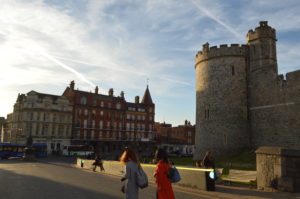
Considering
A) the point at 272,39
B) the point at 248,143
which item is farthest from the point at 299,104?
the point at 272,39

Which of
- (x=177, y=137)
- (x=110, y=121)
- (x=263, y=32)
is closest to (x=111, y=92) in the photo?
(x=110, y=121)

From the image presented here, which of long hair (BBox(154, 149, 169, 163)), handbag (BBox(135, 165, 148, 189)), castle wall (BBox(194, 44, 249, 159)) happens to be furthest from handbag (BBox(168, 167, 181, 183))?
castle wall (BBox(194, 44, 249, 159))

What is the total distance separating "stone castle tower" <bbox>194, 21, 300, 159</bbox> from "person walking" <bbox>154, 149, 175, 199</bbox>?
816 inches

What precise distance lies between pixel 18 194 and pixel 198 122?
23.0 meters

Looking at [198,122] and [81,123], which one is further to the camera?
[81,123]

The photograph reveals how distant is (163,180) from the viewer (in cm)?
574

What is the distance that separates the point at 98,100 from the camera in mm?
59406

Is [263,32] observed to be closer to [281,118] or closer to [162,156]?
[281,118]

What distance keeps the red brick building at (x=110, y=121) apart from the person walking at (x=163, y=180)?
4923 centimetres

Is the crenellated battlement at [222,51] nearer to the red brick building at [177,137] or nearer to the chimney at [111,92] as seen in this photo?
the chimney at [111,92]

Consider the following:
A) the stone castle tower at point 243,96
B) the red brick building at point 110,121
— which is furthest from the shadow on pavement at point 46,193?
the red brick building at point 110,121

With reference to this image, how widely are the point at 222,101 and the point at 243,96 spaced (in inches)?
90.1

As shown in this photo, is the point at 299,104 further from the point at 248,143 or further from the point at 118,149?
the point at 118,149

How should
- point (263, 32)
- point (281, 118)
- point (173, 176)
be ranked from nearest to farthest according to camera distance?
point (173, 176), point (281, 118), point (263, 32)
